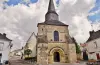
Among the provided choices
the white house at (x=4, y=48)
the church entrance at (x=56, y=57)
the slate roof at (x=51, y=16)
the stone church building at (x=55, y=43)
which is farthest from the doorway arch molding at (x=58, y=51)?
the white house at (x=4, y=48)

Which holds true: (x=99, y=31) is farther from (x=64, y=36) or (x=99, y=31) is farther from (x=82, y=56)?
(x=82, y=56)

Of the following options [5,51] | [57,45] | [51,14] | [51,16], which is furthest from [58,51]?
[5,51]

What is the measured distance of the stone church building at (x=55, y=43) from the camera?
27.3m

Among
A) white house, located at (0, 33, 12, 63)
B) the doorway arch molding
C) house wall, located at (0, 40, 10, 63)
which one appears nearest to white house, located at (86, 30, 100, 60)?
the doorway arch molding

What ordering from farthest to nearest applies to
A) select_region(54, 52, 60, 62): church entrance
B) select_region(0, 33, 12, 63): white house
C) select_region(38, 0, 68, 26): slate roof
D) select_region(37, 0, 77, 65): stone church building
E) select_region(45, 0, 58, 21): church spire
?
select_region(45, 0, 58, 21): church spire < select_region(38, 0, 68, 26): slate roof < select_region(54, 52, 60, 62): church entrance < select_region(37, 0, 77, 65): stone church building < select_region(0, 33, 12, 63): white house

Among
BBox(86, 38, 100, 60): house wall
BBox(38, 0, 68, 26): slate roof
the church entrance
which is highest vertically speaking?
BBox(38, 0, 68, 26): slate roof

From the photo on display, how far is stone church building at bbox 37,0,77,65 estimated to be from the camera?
27267 millimetres

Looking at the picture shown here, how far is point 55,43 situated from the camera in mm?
28750

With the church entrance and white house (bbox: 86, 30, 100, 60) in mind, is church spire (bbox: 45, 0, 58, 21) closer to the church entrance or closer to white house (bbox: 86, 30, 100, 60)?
the church entrance

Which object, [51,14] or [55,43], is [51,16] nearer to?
[51,14]

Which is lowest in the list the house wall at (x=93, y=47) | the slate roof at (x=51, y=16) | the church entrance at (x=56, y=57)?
the church entrance at (x=56, y=57)

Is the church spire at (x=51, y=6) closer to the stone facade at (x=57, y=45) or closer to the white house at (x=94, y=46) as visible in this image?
the stone facade at (x=57, y=45)

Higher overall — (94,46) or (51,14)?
(51,14)

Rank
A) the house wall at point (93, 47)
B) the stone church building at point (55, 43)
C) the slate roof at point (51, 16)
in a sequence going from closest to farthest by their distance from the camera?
the stone church building at point (55, 43) < the house wall at point (93, 47) < the slate roof at point (51, 16)
